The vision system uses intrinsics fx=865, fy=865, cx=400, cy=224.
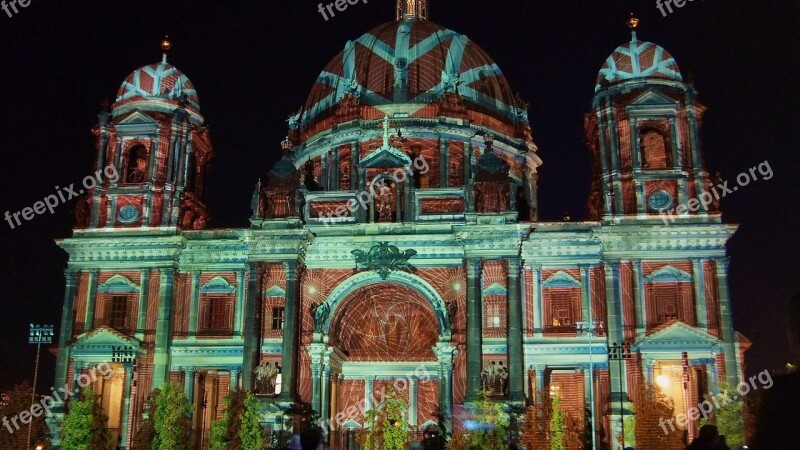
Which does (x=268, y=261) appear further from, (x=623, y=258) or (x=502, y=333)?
(x=623, y=258)

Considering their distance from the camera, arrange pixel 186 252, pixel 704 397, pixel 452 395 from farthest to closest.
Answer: pixel 186 252
pixel 452 395
pixel 704 397

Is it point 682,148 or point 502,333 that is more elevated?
point 682,148

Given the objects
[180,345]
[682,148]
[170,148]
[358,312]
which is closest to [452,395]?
[358,312]

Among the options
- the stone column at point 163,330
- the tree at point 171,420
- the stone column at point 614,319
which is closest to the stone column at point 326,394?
the tree at point 171,420

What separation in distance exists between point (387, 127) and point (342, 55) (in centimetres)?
1157

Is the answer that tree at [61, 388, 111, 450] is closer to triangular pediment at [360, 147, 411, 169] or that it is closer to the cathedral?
the cathedral

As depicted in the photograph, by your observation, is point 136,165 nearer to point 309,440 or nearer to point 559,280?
point 559,280

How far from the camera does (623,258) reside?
41031 millimetres

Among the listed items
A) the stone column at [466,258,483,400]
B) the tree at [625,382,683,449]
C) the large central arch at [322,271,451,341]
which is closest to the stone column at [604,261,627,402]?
the tree at [625,382,683,449]

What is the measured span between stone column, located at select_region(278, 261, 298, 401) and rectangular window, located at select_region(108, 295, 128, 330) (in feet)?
28.6

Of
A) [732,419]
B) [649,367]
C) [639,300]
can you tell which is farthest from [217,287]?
[732,419]

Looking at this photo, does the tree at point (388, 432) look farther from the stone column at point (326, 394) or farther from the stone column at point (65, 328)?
the stone column at point (65, 328)

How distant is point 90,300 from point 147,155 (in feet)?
27.1

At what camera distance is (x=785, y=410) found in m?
5.93
